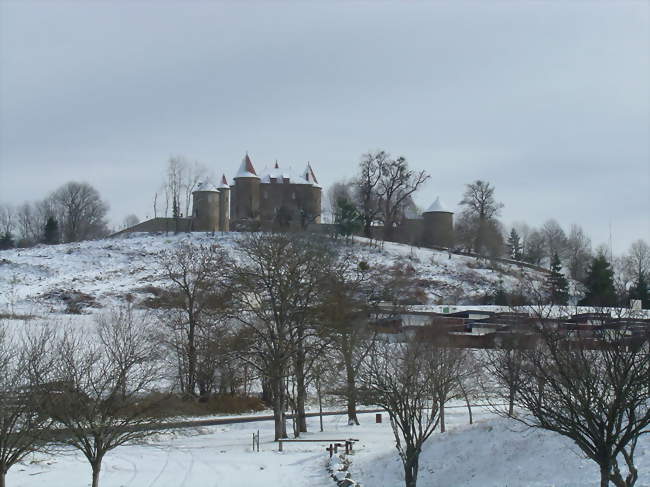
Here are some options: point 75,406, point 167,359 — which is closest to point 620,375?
point 75,406

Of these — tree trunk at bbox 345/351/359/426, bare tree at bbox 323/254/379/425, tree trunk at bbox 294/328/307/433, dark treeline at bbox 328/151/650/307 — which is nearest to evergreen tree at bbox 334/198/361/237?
dark treeline at bbox 328/151/650/307

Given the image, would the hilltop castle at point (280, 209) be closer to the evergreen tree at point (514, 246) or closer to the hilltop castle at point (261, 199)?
the hilltop castle at point (261, 199)

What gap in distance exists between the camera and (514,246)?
379 ft

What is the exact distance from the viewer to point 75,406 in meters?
19.0

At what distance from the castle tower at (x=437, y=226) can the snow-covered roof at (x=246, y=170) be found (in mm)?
23337

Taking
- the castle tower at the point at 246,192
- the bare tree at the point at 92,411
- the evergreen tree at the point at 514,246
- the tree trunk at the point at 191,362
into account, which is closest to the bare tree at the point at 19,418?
the bare tree at the point at 92,411

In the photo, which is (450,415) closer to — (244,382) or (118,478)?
(244,382)

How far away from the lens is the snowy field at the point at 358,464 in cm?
2242

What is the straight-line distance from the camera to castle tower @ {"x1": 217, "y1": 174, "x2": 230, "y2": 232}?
9756 cm

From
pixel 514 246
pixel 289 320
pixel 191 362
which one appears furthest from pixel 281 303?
pixel 514 246

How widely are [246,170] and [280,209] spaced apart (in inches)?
293

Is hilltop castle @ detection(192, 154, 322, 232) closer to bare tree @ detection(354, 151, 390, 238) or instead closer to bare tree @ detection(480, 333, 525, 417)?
bare tree @ detection(354, 151, 390, 238)

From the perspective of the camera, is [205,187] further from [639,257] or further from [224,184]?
[639,257]

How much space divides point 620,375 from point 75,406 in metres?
12.6
